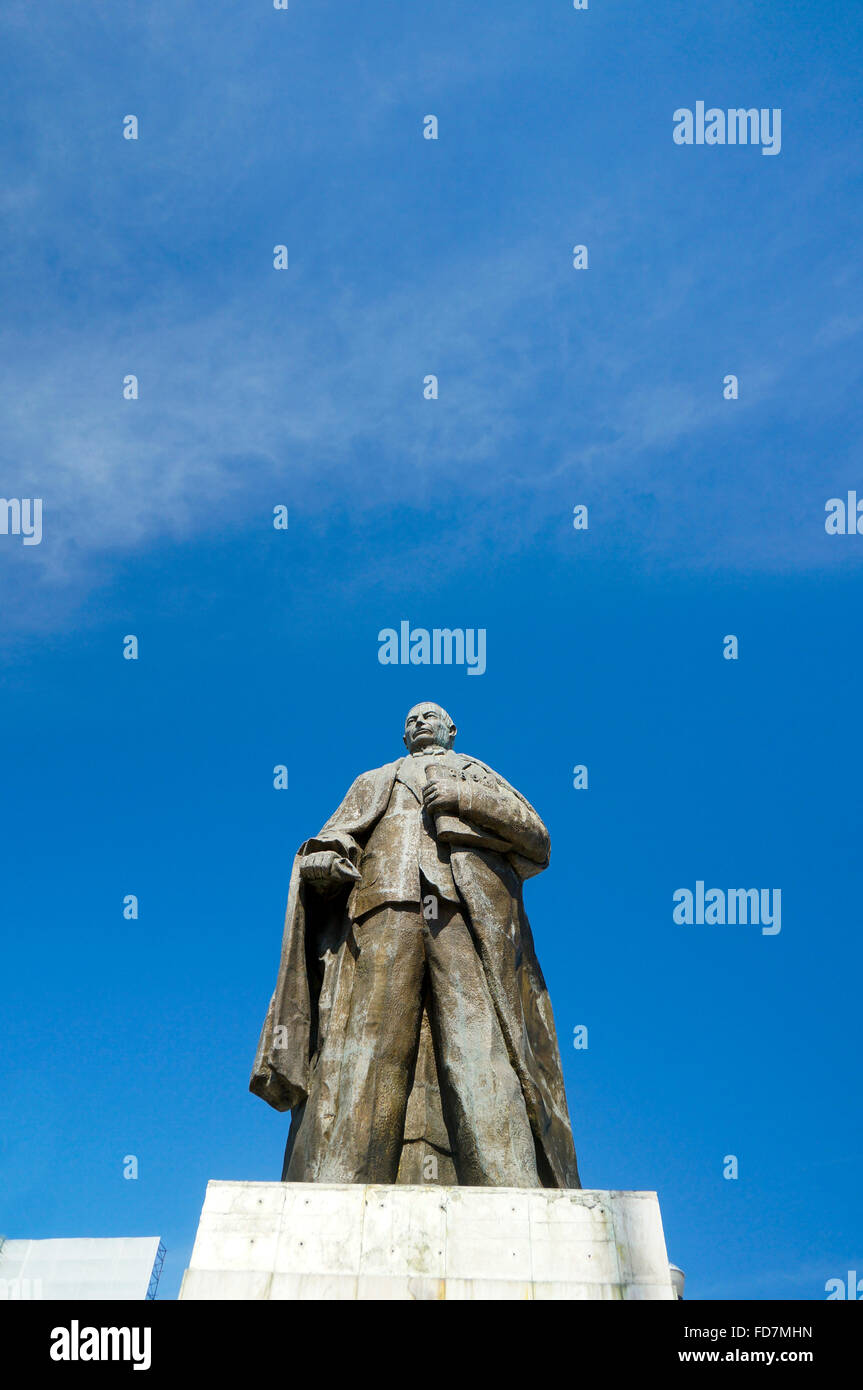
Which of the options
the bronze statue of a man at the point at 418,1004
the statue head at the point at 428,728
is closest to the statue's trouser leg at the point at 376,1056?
the bronze statue of a man at the point at 418,1004

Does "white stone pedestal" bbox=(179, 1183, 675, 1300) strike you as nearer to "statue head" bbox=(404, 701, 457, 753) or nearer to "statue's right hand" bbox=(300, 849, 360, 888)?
"statue's right hand" bbox=(300, 849, 360, 888)

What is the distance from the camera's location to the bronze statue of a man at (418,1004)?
9773 mm

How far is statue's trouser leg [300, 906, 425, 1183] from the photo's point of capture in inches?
379

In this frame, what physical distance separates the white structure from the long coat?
79.5 ft

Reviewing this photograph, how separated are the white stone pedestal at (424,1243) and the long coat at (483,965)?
1349 mm

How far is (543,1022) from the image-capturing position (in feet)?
36.5

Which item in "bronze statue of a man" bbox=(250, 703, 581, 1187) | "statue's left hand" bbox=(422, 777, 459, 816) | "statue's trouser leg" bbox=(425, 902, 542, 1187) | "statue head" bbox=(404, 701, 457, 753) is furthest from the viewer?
"statue head" bbox=(404, 701, 457, 753)

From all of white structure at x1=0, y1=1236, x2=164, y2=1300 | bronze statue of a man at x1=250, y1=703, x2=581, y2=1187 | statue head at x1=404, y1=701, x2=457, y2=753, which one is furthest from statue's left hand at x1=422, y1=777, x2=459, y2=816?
white structure at x1=0, y1=1236, x2=164, y2=1300

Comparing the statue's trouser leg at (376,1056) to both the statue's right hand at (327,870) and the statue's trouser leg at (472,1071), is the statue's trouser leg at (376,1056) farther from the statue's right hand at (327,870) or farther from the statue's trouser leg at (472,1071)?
the statue's right hand at (327,870)

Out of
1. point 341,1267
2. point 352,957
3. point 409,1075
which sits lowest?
point 341,1267

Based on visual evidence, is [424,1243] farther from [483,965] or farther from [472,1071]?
[483,965]

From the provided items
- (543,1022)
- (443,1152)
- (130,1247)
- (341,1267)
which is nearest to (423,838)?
(543,1022)
